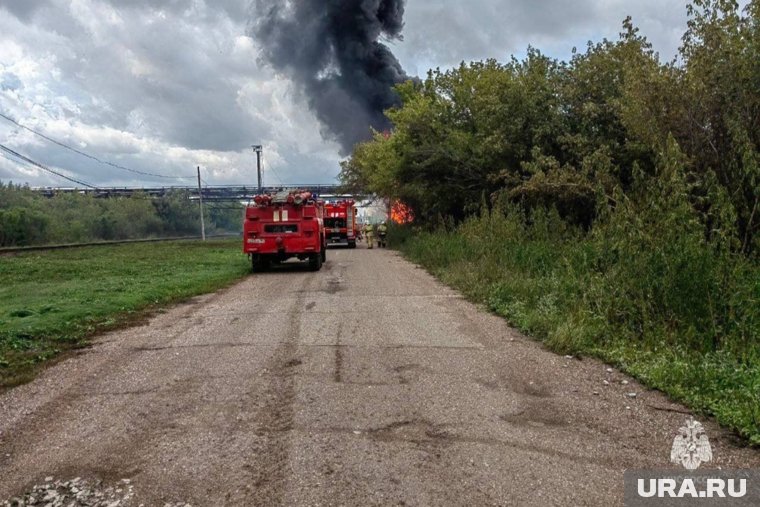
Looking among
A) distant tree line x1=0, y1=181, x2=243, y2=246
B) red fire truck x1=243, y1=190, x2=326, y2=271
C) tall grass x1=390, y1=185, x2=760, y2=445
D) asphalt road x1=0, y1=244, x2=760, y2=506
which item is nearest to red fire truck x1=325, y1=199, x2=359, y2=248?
red fire truck x1=243, y1=190, x2=326, y2=271

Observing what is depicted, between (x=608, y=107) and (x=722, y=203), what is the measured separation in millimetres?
12212

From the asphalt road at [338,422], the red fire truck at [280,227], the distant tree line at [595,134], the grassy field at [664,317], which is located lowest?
the asphalt road at [338,422]

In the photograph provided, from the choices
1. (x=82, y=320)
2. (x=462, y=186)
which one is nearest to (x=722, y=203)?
(x=82, y=320)

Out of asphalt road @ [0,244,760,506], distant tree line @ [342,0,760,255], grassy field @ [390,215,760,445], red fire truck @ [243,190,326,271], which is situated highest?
distant tree line @ [342,0,760,255]

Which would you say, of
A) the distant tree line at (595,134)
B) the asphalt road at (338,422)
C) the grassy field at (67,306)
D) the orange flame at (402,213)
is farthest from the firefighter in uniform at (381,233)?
the asphalt road at (338,422)

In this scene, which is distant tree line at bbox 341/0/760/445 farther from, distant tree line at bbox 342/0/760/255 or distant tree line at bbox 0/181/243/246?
distant tree line at bbox 0/181/243/246

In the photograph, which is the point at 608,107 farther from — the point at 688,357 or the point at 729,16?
the point at 688,357

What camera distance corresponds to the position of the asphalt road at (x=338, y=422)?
3844mm

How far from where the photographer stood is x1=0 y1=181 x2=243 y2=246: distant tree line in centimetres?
6028

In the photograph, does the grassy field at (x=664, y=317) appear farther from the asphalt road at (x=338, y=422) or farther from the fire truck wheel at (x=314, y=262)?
the fire truck wheel at (x=314, y=262)

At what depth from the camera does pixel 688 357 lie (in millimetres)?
6570

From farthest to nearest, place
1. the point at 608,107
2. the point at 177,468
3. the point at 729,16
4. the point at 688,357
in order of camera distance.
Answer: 1. the point at 608,107
2. the point at 729,16
3. the point at 688,357
4. the point at 177,468

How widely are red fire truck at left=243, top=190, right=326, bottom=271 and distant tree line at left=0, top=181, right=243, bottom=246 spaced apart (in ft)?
156

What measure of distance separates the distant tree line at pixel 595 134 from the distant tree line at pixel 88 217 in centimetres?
3853
